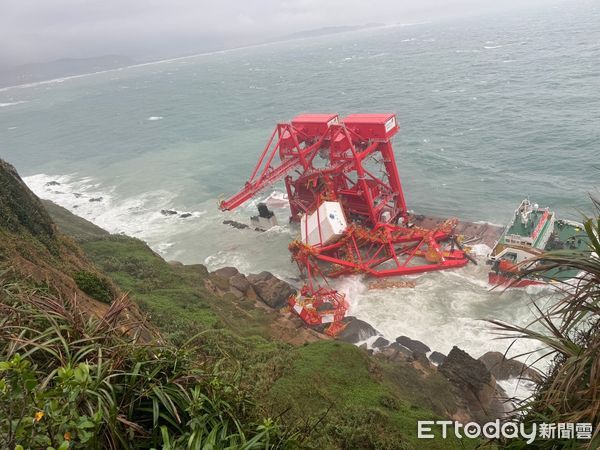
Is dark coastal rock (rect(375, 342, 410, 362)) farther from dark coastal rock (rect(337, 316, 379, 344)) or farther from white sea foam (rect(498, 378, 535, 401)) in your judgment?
white sea foam (rect(498, 378, 535, 401))

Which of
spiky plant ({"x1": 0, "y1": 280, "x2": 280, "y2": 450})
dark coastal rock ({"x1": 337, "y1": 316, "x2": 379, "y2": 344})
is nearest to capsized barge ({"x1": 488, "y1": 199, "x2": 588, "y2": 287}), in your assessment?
dark coastal rock ({"x1": 337, "y1": 316, "x2": 379, "y2": 344})

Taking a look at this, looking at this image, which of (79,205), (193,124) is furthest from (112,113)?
(79,205)

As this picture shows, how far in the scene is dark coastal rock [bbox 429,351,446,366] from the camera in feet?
64.2

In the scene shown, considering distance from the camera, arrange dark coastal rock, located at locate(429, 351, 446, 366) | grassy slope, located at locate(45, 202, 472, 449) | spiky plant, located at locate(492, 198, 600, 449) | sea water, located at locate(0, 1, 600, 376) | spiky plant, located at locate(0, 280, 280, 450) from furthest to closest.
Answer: sea water, located at locate(0, 1, 600, 376), dark coastal rock, located at locate(429, 351, 446, 366), grassy slope, located at locate(45, 202, 472, 449), spiky plant, located at locate(492, 198, 600, 449), spiky plant, located at locate(0, 280, 280, 450)

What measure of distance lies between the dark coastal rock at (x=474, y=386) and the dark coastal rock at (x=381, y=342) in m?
4.07

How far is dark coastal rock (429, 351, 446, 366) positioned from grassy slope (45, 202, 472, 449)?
127 inches

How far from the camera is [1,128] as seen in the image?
101 m

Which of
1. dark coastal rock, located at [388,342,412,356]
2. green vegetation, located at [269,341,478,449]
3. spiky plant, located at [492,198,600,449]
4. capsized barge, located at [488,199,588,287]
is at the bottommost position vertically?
dark coastal rock, located at [388,342,412,356]

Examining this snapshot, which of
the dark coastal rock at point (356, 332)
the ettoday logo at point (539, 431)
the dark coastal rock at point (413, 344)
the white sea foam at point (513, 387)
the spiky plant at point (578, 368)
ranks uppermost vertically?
the spiky plant at point (578, 368)

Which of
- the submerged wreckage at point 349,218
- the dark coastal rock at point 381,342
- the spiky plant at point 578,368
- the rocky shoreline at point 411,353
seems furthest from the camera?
the submerged wreckage at point 349,218

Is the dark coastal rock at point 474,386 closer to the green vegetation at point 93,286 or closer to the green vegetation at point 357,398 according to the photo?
the green vegetation at point 357,398

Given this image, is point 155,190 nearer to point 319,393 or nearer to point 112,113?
point 319,393

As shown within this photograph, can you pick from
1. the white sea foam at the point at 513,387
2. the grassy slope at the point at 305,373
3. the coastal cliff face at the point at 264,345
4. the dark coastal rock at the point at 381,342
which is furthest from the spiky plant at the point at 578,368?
the dark coastal rock at the point at 381,342

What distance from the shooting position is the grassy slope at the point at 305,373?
34.5ft
